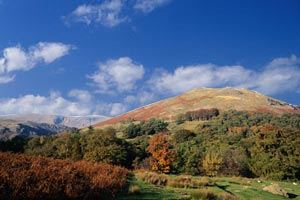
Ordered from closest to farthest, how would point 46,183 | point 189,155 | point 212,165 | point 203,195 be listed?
1. point 46,183
2. point 203,195
3. point 212,165
4. point 189,155

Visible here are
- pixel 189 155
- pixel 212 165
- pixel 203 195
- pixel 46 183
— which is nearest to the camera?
pixel 46 183

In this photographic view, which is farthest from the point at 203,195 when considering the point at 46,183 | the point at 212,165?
the point at 212,165

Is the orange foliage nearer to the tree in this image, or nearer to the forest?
the forest

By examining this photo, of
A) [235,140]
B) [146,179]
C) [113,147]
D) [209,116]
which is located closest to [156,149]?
[113,147]

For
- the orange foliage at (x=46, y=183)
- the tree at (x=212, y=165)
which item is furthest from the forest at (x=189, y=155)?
the orange foliage at (x=46, y=183)

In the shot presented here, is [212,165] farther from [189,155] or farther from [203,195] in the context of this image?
[203,195]

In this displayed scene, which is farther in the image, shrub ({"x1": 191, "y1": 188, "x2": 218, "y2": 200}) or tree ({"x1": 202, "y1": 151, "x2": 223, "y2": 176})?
tree ({"x1": 202, "y1": 151, "x2": 223, "y2": 176})

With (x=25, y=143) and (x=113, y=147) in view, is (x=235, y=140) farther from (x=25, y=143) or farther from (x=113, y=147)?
(x=25, y=143)

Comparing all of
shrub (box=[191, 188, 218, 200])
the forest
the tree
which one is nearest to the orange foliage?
shrub (box=[191, 188, 218, 200])

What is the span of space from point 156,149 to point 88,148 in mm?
16746

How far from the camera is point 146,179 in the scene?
21.1 metres

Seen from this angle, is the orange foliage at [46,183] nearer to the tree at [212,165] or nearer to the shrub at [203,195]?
the shrub at [203,195]

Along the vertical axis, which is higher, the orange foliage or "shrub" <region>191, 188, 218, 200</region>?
the orange foliage

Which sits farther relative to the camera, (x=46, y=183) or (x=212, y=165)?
(x=212, y=165)
